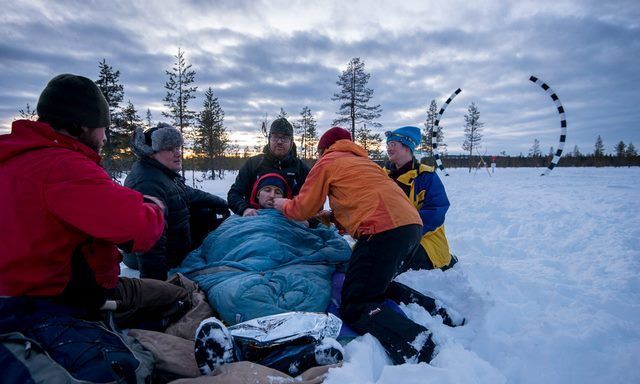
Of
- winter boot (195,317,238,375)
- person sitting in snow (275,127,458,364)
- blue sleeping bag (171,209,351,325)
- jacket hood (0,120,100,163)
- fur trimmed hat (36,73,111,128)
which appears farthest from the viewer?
blue sleeping bag (171,209,351,325)

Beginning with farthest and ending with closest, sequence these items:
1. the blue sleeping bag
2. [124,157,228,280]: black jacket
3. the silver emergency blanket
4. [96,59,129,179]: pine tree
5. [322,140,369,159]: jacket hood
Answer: [96,59,129,179]: pine tree, [322,140,369,159]: jacket hood, [124,157,228,280]: black jacket, the blue sleeping bag, the silver emergency blanket

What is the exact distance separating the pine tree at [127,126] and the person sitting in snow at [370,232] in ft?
68.1

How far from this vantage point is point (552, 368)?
2150 mm

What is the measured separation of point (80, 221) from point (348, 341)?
5.71ft

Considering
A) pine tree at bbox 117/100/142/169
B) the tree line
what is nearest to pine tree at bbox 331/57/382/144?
the tree line

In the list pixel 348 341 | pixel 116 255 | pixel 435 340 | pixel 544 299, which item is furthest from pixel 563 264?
pixel 116 255

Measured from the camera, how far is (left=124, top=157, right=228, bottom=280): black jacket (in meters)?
2.91

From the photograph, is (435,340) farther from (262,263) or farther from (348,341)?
(262,263)

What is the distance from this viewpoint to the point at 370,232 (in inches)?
103

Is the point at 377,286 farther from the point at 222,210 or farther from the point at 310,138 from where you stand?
the point at 310,138

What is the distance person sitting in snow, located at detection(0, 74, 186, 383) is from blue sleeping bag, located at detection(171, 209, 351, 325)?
0.84 m

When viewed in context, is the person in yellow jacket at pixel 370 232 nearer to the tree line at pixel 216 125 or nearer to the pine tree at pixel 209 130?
the tree line at pixel 216 125

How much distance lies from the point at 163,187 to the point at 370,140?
93.9ft

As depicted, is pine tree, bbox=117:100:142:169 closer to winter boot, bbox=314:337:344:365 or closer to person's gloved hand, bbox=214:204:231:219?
person's gloved hand, bbox=214:204:231:219
